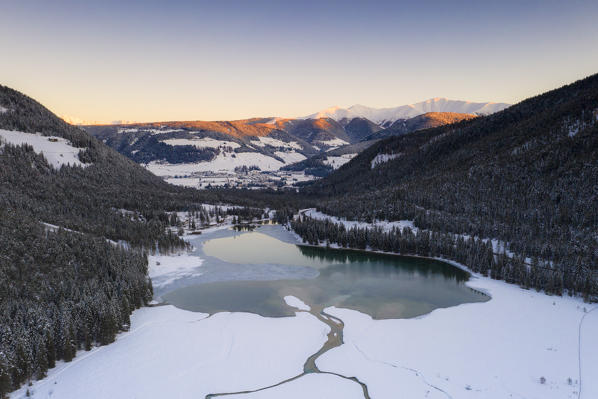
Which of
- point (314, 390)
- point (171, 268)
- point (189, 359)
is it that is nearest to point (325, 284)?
point (189, 359)

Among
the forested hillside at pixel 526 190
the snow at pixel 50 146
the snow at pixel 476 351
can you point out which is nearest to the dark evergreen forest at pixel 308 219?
the forested hillside at pixel 526 190

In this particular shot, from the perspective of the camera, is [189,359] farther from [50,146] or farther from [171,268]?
[50,146]

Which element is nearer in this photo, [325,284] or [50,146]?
[325,284]

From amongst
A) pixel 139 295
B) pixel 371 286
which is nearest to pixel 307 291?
pixel 371 286

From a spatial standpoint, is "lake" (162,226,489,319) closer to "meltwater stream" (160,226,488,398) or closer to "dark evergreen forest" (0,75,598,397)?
"meltwater stream" (160,226,488,398)

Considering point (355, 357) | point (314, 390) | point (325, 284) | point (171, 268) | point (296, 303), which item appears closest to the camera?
point (314, 390)

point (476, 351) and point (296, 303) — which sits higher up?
point (476, 351)

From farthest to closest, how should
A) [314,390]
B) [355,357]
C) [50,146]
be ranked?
[50,146] < [355,357] < [314,390]

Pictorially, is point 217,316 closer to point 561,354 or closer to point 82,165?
point 561,354
